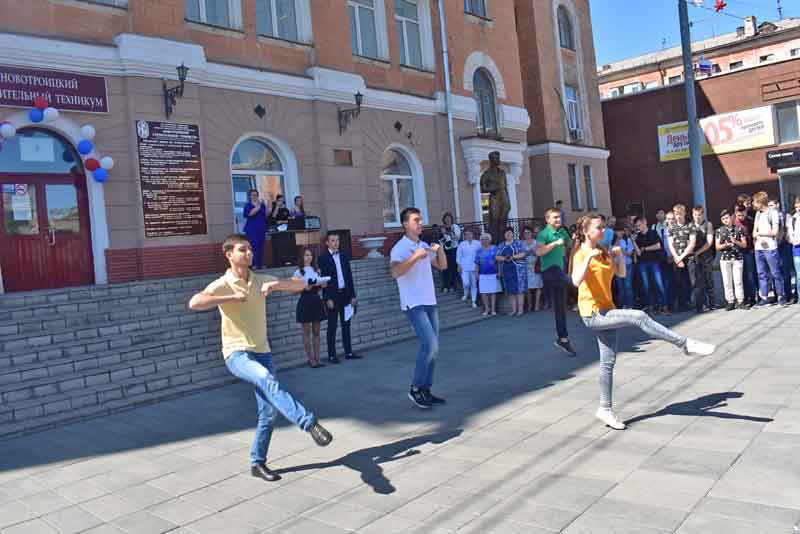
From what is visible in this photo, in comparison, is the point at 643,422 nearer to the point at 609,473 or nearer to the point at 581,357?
the point at 609,473

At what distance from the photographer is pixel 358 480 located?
4.92 meters

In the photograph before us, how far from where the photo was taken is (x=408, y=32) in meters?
19.9

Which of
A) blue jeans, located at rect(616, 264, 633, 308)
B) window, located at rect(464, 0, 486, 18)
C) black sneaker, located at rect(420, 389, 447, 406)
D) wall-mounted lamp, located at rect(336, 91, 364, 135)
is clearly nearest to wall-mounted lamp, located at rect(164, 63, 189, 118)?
wall-mounted lamp, located at rect(336, 91, 364, 135)

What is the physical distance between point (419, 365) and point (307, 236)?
312 inches

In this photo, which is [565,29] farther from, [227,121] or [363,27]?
[227,121]

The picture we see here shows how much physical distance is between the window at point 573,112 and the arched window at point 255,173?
49.5ft

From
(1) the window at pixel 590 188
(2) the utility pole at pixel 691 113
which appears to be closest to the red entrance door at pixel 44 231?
(2) the utility pole at pixel 691 113

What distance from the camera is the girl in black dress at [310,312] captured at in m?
9.55

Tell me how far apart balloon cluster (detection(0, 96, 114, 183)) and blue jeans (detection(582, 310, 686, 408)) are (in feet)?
32.5

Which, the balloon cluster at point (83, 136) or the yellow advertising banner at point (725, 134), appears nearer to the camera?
the balloon cluster at point (83, 136)

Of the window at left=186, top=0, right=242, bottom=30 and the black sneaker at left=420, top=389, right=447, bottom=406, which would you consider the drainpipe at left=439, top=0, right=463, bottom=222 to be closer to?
the window at left=186, top=0, right=242, bottom=30

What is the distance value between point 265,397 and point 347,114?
12.9 meters

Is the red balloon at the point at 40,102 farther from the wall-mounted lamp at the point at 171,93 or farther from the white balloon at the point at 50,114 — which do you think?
the wall-mounted lamp at the point at 171,93

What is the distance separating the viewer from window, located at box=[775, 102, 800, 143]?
27.5 metres
